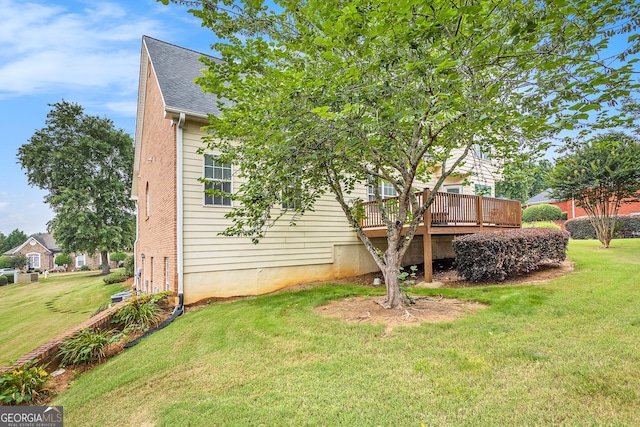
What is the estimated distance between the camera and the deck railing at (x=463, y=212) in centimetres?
906

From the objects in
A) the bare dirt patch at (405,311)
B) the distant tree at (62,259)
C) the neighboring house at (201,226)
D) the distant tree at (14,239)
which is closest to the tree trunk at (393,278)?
the bare dirt patch at (405,311)

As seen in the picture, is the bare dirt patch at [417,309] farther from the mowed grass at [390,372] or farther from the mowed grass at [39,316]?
the mowed grass at [39,316]

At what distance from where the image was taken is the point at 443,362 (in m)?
3.37

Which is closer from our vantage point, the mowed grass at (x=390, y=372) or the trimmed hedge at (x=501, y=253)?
the mowed grass at (x=390, y=372)

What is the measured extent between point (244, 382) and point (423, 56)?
4.17 m

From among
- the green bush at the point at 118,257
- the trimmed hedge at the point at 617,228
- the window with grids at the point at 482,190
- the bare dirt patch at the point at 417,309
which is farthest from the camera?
the green bush at the point at 118,257

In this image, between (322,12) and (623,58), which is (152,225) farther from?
(623,58)

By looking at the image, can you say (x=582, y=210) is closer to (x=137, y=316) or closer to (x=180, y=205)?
(x=180, y=205)

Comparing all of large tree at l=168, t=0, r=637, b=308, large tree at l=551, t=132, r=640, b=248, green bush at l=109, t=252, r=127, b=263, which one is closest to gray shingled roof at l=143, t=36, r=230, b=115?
large tree at l=168, t=0, r=637, b=308

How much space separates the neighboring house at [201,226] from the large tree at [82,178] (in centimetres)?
1700

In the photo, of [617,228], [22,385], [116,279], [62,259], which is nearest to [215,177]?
[22,385]

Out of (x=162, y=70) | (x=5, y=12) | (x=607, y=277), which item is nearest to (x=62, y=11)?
(x=5, y=12)

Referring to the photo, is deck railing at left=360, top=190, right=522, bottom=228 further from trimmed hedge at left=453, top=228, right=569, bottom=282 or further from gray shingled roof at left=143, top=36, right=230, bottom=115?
gray shingled roof at left=143, top=36, right=230, bottom=115

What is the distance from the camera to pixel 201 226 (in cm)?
786
